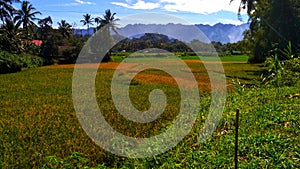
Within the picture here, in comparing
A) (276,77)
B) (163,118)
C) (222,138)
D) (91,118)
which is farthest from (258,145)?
(276,77)

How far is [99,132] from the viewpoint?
6461mm

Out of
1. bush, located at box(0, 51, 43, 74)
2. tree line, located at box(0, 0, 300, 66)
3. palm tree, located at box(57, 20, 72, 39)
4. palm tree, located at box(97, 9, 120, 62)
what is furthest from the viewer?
palm tree, located at box(57, 20, 72, 39)

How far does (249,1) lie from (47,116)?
19093mm

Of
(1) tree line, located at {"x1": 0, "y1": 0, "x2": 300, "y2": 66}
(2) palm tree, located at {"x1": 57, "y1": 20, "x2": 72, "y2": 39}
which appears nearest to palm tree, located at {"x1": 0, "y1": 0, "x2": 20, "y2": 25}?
(1) tree line, located at {"x1": 0, "y1": 0, "x2": 300, "y2": 66}

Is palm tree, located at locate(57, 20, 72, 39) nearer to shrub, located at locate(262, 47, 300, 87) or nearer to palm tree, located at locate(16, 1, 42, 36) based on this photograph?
palm tree, located at locate(16, 1, 42, 36)

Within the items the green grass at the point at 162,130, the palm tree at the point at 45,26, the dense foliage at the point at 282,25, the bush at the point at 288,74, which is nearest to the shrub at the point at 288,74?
the bush at the point at 288,74

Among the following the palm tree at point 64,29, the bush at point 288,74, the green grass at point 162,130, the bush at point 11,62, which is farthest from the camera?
the palm tree at point 64,29

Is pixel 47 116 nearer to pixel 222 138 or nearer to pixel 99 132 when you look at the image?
pixel 99 132

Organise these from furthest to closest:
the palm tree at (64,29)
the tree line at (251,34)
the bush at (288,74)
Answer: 1. the palm tree at (64,29)
2. the tree line at (251,34)
3. the bush at (288,74)

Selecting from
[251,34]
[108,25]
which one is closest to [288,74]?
[251,34]

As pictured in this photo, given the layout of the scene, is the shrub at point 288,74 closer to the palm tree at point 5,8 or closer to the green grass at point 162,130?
the green grass at point 162,130

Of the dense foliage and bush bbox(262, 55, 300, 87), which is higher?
the dense foliage

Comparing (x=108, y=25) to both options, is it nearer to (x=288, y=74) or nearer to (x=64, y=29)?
(x=64, y=29)

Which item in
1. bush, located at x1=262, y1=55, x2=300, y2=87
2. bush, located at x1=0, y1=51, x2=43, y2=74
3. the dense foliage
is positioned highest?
the dense foliage
